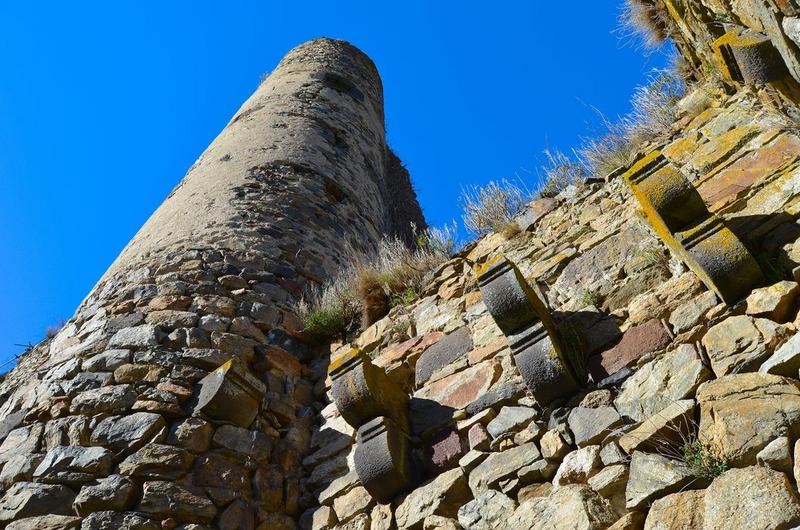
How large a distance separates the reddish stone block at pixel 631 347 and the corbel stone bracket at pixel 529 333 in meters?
0.11

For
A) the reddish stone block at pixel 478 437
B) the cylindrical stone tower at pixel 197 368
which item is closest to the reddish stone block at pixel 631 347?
the reddish stone block at pixel 478 437

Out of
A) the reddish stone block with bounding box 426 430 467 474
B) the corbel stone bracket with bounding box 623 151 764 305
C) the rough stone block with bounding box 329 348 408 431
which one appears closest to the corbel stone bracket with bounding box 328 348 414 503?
the rough stone block with bounding box 329 348 408 431

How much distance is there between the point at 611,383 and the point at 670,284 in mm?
510

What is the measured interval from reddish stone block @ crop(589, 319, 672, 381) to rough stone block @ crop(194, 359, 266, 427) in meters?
1.74

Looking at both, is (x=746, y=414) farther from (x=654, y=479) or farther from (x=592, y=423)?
(x=592, y=423)

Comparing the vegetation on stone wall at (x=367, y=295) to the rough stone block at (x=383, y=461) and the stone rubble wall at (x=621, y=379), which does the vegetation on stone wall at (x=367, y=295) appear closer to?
the stone rubble wall at (x=621, y=379)

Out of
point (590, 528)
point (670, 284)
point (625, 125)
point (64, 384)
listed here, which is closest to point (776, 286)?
point (670, 284)

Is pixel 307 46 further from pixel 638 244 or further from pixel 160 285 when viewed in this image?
pixel 638 244

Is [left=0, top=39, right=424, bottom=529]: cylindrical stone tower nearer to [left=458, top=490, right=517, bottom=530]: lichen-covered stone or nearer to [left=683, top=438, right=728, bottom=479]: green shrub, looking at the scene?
[left=458, top=490, right=517, bottom=530]: lichen-covered stone

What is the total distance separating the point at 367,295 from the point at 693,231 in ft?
7.70

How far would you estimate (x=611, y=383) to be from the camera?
271 centimetres

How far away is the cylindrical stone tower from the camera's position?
3.11 m

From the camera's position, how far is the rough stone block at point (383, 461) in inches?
117

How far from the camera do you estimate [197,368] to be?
3777 mm
